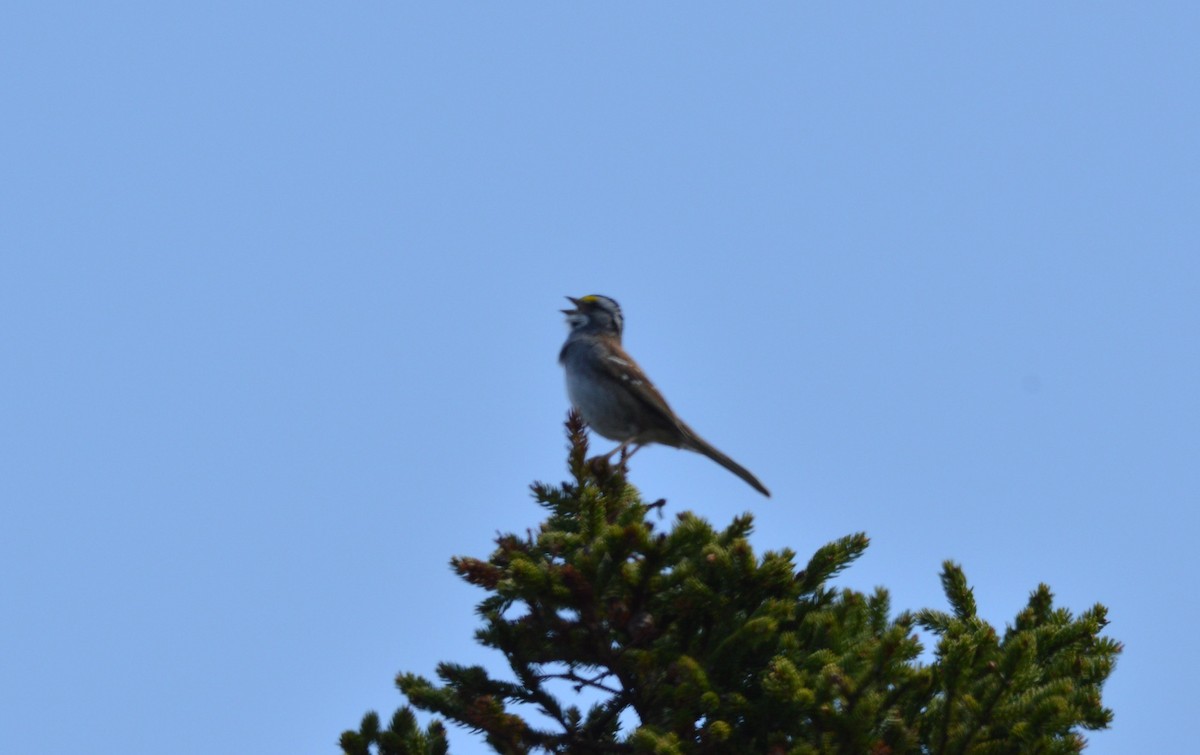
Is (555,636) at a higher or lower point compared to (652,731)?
higher

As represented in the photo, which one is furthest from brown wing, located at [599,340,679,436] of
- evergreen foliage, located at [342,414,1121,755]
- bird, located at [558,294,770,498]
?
evergreen foliage, located at [342,414,1121,755]

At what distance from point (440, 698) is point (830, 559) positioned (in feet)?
6.90

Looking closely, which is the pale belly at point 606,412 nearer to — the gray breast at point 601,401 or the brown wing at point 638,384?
the gray breast at point 601,401

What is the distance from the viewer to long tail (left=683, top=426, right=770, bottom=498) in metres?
11.4

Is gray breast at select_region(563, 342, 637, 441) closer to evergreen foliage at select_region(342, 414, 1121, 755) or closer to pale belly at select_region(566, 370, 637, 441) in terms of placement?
pale belly at select_region(566, 370, 637, 441)

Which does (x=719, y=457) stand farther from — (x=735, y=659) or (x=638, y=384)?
(x=735, y=659)

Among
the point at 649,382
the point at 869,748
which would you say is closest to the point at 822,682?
the point at 869,748

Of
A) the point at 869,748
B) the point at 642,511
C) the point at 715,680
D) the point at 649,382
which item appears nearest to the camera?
the point at 869,748

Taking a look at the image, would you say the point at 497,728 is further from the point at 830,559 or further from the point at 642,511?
the point at 830,559

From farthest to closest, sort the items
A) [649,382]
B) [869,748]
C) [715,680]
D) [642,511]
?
[649,382] < [642,511] < [715,680] < [869,748]

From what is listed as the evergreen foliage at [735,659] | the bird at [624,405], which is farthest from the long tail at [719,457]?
the evergreen foliage at [735,659]

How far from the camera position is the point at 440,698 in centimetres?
681

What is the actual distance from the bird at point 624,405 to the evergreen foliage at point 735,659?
4.27 metres

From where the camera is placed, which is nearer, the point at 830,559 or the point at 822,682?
the point at 822,682
